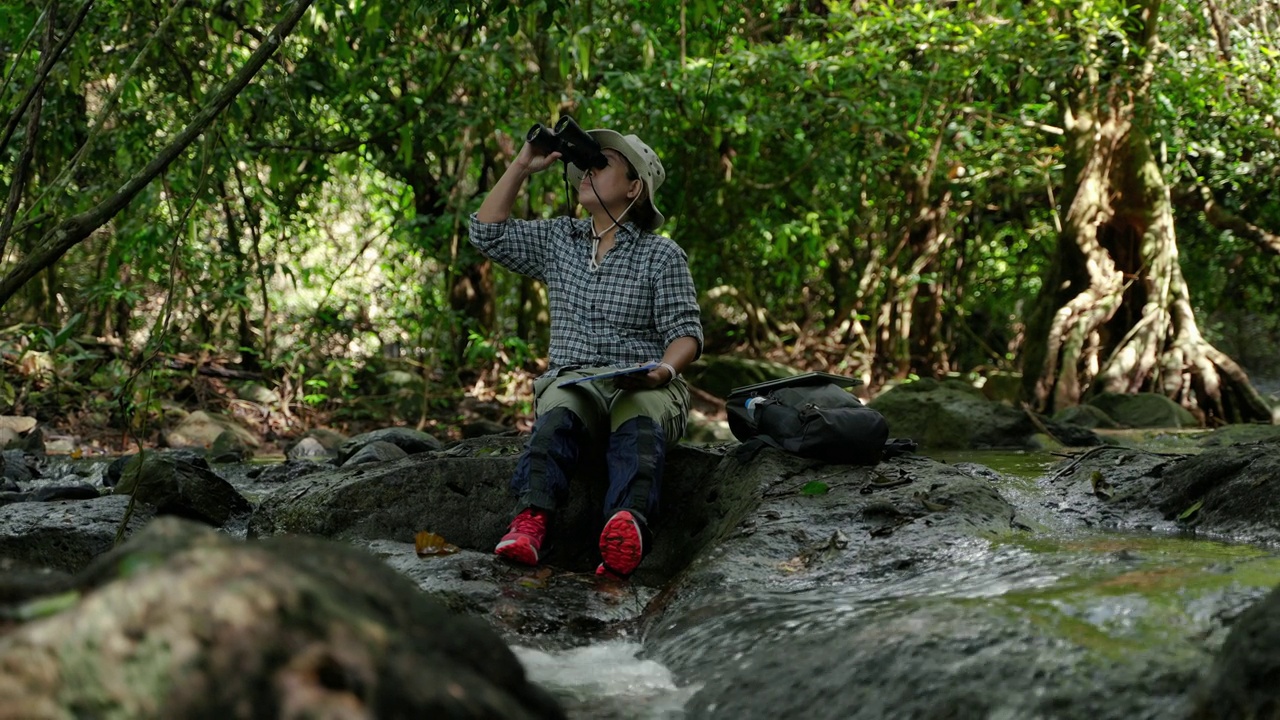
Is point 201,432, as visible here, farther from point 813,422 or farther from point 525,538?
point 813,422

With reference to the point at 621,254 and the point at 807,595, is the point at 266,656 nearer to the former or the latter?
the point at 807,595

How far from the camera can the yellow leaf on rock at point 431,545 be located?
12.5ft

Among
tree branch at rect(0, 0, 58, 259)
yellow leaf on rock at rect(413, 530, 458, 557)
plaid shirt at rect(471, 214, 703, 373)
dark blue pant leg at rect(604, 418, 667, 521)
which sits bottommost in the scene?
yellow leaf on rock at rect(413, 530, 458, 557)

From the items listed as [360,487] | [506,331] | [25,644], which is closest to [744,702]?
[25,644]

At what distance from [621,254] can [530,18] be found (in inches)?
132

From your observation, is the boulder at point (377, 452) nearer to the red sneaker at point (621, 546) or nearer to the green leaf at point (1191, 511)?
the red sneaker at point (621, 546)

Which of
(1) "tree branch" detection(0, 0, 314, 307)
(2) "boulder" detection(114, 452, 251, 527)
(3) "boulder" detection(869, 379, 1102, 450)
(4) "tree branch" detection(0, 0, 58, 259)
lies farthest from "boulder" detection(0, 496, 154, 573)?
(3) "boulder" detection(869, 379, 1102, 450)

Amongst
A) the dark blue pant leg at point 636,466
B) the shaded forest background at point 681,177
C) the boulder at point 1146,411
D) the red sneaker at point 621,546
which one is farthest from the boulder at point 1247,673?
the boulder at point 1146,411

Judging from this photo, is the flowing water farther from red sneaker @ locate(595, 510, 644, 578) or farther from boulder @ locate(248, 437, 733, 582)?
boulder @ locate(248, 437, 733, 582)

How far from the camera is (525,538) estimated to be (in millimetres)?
3711

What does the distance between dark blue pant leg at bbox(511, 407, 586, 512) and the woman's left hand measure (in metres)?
0.22

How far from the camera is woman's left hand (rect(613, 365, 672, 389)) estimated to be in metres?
4.06

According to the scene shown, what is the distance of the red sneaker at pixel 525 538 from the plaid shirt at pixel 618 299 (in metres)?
0.81

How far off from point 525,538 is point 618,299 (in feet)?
3.82
